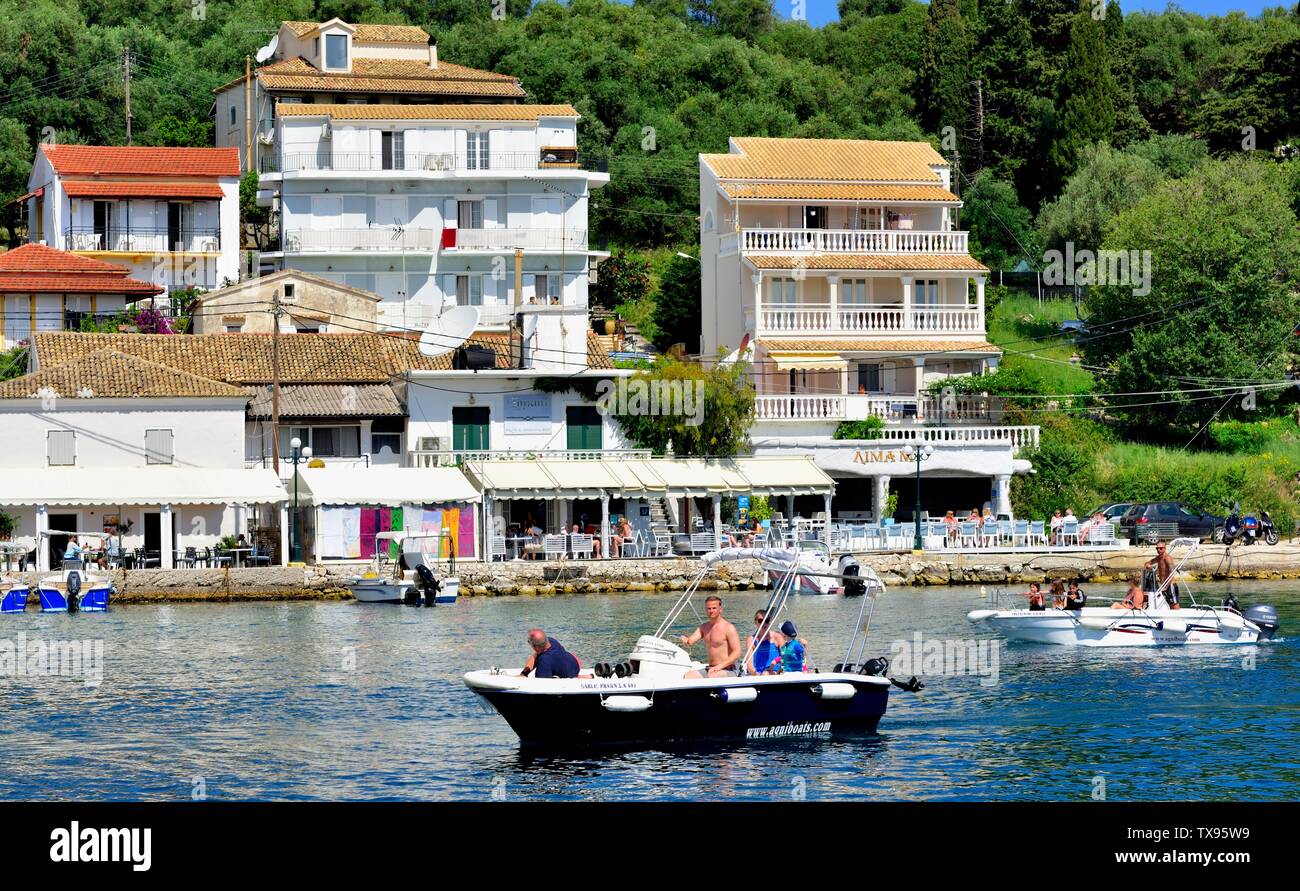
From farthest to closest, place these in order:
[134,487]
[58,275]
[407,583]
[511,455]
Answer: [58,275], [511,455], [134,487], [407,583]

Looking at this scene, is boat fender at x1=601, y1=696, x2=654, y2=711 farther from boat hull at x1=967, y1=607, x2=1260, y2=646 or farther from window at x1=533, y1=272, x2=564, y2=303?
window at x1=533, y1=272, x2=564, y2=303

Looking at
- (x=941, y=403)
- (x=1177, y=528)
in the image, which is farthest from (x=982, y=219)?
(x=1177, y=528)

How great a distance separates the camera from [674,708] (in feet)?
71.1

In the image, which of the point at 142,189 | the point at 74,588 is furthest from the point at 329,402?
the point at 142,189

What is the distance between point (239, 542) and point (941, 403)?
78.5ft

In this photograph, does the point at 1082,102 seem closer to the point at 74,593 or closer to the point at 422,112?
the point at 422,112

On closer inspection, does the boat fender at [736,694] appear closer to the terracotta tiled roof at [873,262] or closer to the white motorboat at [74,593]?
the white motorboat at [74,593]

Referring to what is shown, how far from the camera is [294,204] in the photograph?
67.6 metres

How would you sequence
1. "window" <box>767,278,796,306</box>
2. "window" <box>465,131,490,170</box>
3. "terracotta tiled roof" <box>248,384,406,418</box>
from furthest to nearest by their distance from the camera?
"window" <box>465,131,490,170</box> < "window" <box>767,278,796,306</box> < "terracotta tiled roof" <box>248,384,406,418</box>

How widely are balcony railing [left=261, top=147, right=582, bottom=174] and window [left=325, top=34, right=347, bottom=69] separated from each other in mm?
7068

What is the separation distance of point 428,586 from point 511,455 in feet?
34.6

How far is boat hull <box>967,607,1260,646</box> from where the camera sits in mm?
33875

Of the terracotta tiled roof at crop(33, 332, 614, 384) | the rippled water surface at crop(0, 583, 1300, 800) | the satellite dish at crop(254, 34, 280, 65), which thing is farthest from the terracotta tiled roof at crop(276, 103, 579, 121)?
the rippled water surface at crop(0, 583, 1300, 800)
